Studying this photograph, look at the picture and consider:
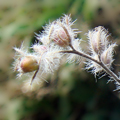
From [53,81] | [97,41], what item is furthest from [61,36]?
[53,81]

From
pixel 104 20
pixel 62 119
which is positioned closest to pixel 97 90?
pixel 62 119

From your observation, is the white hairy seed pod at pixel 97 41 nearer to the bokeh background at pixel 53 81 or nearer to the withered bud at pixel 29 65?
the withered bud at pixel 29 65

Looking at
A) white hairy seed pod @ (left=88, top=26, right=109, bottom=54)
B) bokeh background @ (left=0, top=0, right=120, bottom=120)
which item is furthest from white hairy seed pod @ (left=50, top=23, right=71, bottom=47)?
bokeh background @ (left=0, top=0, right=120, bottom=120)

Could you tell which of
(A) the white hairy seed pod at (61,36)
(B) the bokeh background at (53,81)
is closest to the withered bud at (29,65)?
(A) the white hairy seed pod at (61,36)

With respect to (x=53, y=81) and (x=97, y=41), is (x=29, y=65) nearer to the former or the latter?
(x=97, y=41)

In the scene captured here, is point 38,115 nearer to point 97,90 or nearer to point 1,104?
point 1,104

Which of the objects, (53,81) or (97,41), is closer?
(97,41)
